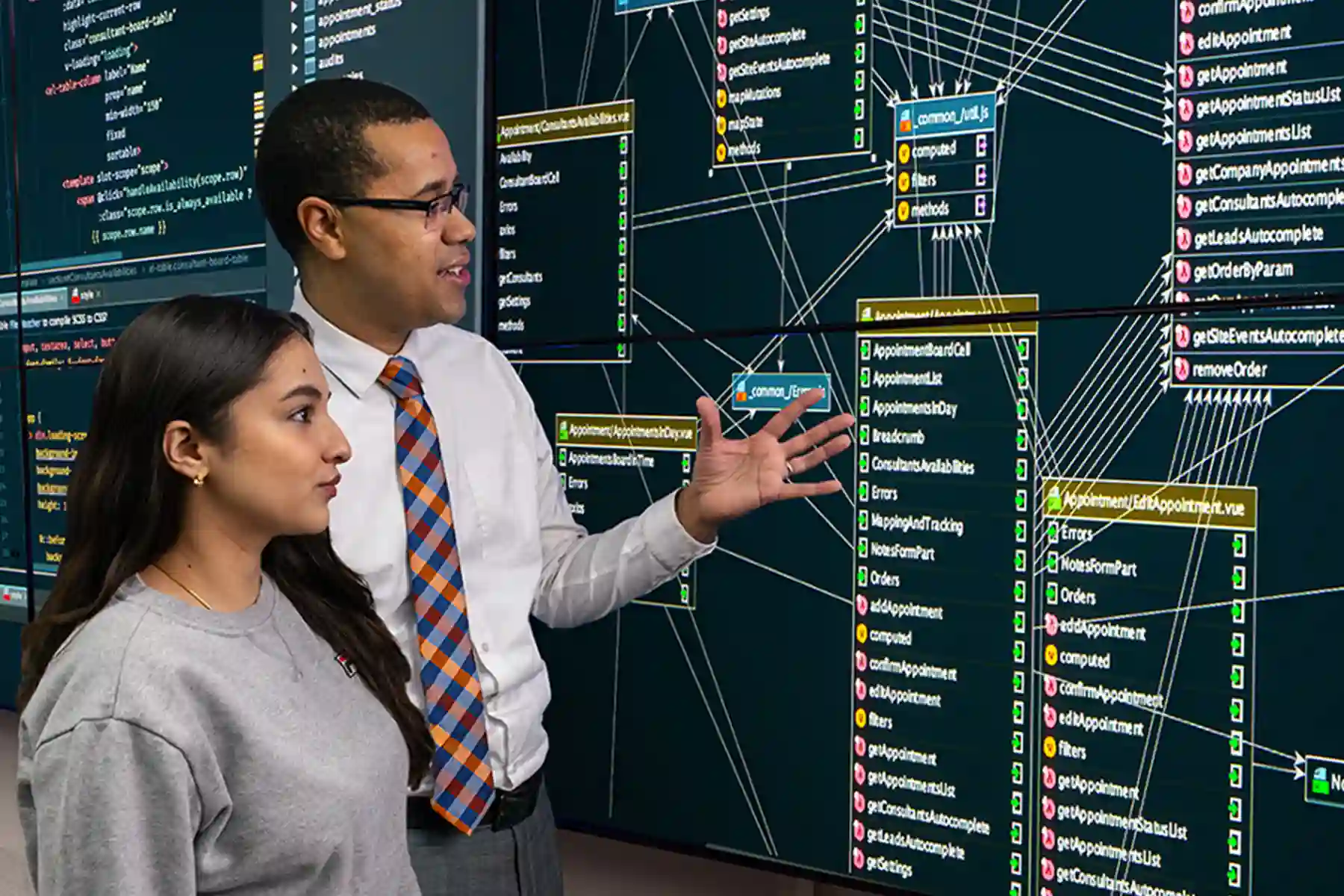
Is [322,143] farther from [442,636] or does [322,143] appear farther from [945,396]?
[945,396]

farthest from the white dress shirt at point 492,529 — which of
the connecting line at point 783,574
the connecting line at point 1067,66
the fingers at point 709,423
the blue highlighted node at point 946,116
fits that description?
the connecting line at point 1067,66

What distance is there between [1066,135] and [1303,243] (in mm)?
310

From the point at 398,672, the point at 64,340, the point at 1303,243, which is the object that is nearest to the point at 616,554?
the point at 398,672

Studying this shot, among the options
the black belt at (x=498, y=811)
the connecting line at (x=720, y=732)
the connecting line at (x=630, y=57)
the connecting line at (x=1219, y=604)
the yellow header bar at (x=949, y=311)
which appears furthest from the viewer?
the connecting line at (x=630, y=57)

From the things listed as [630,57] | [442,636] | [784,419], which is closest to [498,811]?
[442,636]

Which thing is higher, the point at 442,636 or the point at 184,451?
the point at 184,451

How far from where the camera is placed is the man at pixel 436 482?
58.1 inches

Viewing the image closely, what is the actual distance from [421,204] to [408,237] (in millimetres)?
42

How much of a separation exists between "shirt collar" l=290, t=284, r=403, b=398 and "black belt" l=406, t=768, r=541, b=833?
19.4 inches

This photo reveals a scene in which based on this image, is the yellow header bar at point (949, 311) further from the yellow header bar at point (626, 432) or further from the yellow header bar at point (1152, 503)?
the yellow header bar at point (626, 432)

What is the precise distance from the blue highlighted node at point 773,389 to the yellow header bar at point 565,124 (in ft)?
1.50

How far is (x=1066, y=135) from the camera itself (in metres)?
1.57

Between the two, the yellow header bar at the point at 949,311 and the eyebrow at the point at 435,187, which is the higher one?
the eyebrow at the point at 435,187

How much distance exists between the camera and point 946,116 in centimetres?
166
